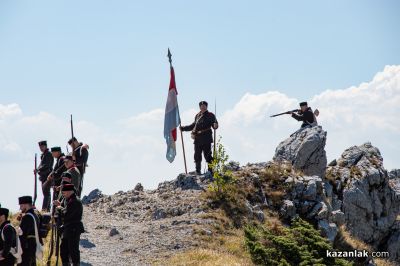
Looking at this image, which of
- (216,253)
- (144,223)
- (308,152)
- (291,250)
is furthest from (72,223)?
(308,152)

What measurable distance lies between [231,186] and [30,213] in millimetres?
10440

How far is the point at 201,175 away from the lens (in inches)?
985

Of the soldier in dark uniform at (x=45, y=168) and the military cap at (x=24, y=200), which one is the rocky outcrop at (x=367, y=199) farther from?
the military cap at (x=24, y=200)

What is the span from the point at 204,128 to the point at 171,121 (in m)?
1.90

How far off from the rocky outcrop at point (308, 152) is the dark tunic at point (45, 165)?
1207 cm

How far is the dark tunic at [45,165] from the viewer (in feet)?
71.4

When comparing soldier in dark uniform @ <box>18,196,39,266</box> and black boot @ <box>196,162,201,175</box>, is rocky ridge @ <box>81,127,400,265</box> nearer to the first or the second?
black boot @ <box>196,162,201,175</box>

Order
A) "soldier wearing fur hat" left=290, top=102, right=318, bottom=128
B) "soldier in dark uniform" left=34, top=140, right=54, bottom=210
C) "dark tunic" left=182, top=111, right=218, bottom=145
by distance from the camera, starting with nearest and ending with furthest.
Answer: "soldier in dark uniform" left=34, top=140, right=54, bottom=210 → "dark tunic" left=182, top=111, right=218, bottom=145 → "soldier wearing fur hat" left=290, top=102, right=318, bottom=128

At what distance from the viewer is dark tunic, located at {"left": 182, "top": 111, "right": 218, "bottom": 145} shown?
23.9 m

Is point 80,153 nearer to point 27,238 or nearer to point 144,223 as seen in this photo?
point 144,223

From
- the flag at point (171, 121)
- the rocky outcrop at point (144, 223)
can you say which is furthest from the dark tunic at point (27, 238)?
the flag at point (171, 121)

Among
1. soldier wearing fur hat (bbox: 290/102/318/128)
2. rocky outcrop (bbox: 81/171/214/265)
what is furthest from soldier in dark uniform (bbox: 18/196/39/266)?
soldier wearing fur hat (bbox: 290/102/318/128)

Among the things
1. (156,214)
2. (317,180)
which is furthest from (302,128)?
(156,214)

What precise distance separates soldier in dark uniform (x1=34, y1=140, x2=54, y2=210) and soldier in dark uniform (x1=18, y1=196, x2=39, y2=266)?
26.7 feet
